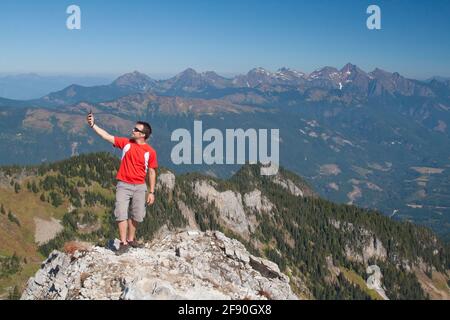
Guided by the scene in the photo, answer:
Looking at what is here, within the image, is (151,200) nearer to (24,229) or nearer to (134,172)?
(134,172)

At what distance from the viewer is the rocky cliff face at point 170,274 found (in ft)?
78.3

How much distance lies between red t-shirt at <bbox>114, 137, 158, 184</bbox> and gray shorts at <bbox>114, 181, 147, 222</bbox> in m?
0.36

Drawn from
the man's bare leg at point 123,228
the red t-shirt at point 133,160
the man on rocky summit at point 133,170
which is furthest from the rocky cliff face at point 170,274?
the red t-shirt at point 133,160

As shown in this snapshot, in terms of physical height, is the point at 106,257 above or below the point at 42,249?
above

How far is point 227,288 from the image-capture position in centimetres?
2638

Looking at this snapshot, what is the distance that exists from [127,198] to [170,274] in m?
5.33

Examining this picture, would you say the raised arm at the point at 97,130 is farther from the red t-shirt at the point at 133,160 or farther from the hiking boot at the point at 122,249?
the hiking boot at the point at 122,249

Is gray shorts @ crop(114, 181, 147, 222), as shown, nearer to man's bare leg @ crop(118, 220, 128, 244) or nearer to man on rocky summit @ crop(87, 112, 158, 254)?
man on rocky summit @ crop(87, 112, 158, 254)

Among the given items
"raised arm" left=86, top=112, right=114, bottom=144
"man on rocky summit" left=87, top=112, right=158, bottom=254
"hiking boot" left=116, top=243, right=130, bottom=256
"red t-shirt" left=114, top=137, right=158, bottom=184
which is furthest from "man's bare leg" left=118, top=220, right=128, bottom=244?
"raised arm" left=86, top=112, right=114, bottom=144

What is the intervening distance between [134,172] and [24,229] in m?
183

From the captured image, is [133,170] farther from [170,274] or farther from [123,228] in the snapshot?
[170,274]

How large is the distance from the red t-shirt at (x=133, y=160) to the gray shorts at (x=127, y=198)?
0.36 m

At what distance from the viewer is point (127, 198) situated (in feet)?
91.8
